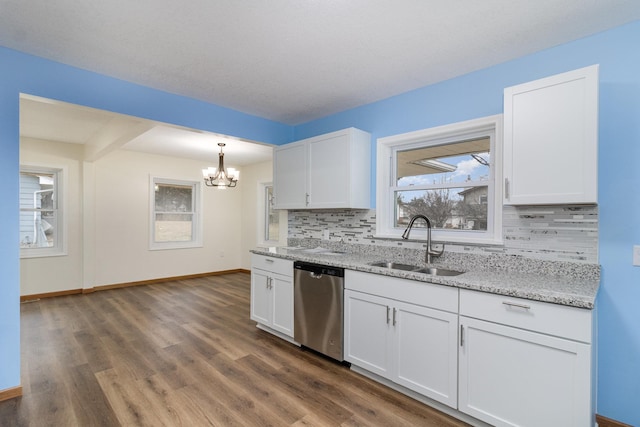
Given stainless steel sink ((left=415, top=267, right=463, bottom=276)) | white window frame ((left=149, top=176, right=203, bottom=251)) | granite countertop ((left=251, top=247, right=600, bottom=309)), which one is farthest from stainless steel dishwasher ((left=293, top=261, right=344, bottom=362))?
white window frame ((left=149, top=176, right=203, bottom=251))

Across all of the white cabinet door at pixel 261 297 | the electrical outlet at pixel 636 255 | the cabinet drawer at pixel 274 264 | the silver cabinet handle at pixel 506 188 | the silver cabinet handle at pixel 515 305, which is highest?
the silver cabinet handle at pixel 506 188

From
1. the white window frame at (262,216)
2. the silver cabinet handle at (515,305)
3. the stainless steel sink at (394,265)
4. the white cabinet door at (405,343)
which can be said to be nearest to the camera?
the silver cabinet handle at (515,305)

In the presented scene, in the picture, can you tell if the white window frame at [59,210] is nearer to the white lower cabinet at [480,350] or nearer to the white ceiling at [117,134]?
the white ceiling at [117,134]

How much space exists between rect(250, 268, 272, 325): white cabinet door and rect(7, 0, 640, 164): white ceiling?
194 cm

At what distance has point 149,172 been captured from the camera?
580cm

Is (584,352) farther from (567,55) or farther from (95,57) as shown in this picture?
(95,57)

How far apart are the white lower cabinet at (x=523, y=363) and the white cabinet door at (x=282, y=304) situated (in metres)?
1.63

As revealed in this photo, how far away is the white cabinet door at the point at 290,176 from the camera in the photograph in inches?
140

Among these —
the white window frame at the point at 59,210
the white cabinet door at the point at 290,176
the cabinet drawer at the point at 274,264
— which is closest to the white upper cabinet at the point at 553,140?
the cabinet drawer at the point at 274,264

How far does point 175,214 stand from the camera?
6.25 metres

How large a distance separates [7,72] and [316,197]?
2.59 meters

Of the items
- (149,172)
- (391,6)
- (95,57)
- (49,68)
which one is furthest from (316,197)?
(149,172)

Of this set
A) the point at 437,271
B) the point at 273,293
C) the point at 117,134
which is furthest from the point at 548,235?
the point at 117,134

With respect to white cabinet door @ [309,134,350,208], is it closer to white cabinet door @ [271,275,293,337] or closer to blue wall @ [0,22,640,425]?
blue wall @ [0,22,640,425]
